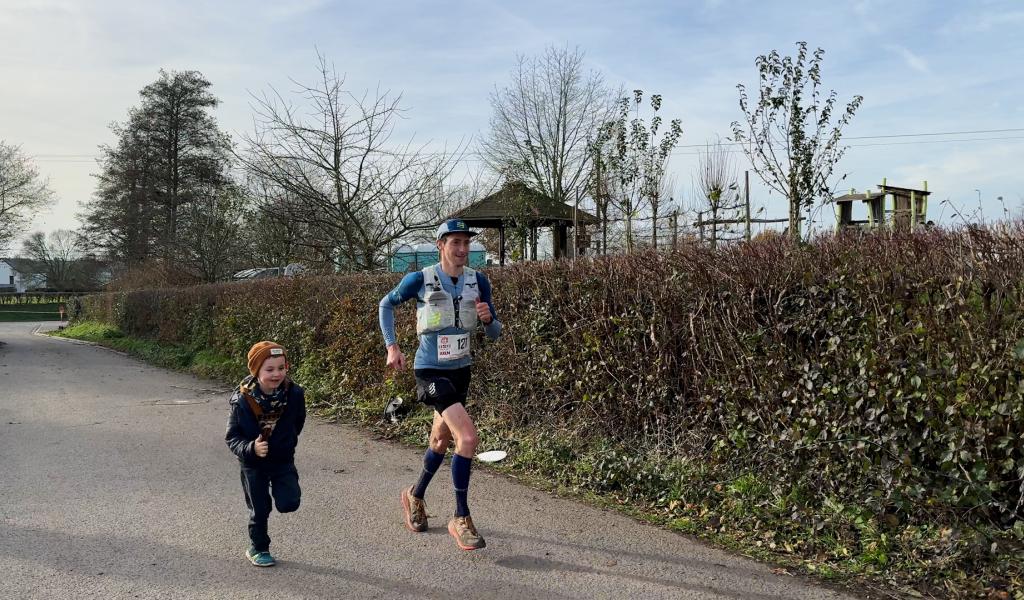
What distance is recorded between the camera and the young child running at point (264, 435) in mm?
4145

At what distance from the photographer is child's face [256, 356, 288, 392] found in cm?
415

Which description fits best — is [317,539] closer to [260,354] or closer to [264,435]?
[264,435]

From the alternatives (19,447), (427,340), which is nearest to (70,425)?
(19,447)

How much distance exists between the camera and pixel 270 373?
4148 mm

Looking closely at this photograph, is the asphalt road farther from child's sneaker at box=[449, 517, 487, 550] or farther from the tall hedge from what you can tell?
the tall hedge

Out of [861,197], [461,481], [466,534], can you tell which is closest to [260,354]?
[461,481]

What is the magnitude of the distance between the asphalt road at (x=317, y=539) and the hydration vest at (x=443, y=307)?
4.22 feet

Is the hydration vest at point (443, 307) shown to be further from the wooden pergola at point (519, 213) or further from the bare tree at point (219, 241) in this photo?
the bare tree at point (219, 241)

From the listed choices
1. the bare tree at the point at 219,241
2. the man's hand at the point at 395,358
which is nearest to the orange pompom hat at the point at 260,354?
the man's hand at the point at 395,358

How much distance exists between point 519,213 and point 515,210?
17 cm

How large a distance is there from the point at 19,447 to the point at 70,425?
129 centimetres

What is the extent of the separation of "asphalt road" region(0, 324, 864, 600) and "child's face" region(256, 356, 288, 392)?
991 millimetres

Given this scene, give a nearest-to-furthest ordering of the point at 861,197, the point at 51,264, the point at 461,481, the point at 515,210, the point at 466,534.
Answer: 1. the point at 466,534
2. the point at 461,481
3. the point at 861,197
4. the point at 515,210
5. the point at 51,264

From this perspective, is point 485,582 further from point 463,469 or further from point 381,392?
point 381,392
